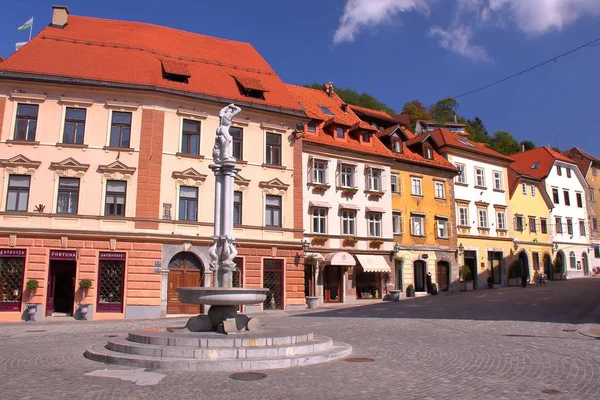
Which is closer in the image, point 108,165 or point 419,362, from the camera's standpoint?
point 419,362

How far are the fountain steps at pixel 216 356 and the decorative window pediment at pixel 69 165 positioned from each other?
1502cm

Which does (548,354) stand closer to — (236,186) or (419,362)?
(419,362)

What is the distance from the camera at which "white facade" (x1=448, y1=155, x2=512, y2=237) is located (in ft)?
132

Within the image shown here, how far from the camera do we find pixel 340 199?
106 ft

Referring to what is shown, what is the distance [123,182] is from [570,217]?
4503cm

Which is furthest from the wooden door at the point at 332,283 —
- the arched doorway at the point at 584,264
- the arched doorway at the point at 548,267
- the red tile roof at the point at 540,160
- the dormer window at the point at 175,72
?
the arched doorway at the point at 584,264

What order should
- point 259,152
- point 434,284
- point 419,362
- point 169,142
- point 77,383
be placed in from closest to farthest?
point 77,383, point 419,362, point 169,142, point 259,152, point 434,284

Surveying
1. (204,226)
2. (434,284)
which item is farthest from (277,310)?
(434,284)

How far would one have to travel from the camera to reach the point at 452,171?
129 feet

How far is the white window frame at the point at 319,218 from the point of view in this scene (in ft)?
101

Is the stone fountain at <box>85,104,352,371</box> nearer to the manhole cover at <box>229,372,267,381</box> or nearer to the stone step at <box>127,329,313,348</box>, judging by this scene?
the stone step at <box>127,329,313,348</box>

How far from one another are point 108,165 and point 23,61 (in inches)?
268

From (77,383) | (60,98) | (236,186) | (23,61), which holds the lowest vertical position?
(77,383)

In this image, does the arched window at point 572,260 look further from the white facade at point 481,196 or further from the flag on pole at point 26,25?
the flag on pole at point 26,25
